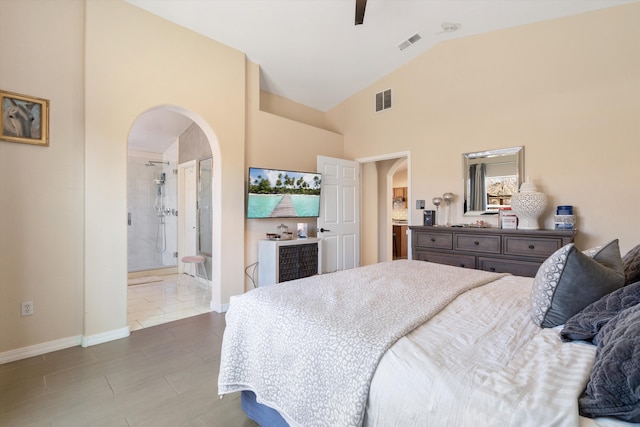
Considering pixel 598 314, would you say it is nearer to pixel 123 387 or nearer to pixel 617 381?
pixel 617 381

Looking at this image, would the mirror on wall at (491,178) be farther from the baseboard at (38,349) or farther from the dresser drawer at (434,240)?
the baseboard at (38,349)

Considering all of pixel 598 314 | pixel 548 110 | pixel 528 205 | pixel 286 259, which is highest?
pixel 548 110

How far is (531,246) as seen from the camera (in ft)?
10.0

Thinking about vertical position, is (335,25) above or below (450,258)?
above

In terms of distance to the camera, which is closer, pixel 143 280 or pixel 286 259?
pixel 286 259

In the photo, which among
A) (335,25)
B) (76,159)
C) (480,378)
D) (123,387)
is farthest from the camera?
(335,25)

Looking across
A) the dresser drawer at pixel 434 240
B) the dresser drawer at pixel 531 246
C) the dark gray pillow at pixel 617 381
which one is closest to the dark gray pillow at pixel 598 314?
the dark gray pillow at pixel 617 381

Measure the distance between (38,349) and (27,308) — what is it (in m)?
0.37

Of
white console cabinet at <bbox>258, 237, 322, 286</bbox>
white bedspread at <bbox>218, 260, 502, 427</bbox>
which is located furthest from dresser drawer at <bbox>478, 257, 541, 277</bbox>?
white console cabinet at <bbox>258, 237, 322, 286</bbox>

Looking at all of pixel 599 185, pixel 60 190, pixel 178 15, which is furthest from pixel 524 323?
Answer: pixel 178 15

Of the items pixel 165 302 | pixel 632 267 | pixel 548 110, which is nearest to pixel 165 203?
pixel 165 302

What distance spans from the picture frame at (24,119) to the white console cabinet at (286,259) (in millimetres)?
2437

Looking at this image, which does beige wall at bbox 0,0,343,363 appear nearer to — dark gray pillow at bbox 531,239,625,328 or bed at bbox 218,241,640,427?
bed at bbox 218,241,640,427

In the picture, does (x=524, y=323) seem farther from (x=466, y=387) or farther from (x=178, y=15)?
(x=178, y=15)
